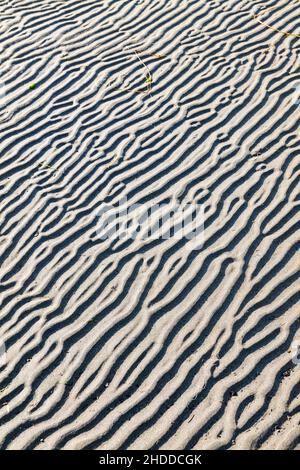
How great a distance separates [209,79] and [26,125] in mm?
2565

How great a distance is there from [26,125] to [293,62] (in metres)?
3.79

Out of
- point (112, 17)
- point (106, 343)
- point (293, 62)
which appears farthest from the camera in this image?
point (112, 17)

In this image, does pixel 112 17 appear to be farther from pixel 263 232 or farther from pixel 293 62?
pixel 263 232

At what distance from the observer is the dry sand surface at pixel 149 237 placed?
4.72 m

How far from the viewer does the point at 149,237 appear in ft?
19.7

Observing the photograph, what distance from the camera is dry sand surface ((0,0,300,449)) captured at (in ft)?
15.5

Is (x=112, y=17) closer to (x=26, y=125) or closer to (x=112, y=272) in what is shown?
(x=26, y=125)

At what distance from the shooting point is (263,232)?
5.88m

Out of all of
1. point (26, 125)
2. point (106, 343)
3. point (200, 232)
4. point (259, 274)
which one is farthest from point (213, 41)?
point (106, 343)

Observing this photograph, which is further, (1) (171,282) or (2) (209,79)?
(2) (209,79)

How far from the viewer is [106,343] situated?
203 inches

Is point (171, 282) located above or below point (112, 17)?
below
